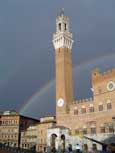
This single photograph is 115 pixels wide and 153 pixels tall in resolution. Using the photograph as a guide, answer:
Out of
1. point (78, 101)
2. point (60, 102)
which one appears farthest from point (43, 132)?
point (78, 101)

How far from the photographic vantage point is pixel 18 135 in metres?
83.1

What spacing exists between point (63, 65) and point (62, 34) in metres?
8.31

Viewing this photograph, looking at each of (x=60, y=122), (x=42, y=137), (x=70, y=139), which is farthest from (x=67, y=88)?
(x=42, y=137)

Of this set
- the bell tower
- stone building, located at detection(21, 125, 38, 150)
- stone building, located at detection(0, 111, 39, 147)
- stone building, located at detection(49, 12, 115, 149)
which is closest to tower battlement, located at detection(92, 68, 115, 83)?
stone building, located at detection(49, 12, 115, 149)

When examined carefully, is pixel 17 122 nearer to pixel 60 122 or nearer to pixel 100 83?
pixel 60 122

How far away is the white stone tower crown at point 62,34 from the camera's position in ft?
227

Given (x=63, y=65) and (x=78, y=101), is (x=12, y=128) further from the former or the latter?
(x=78, y=101)

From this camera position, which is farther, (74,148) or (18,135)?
(18,135)

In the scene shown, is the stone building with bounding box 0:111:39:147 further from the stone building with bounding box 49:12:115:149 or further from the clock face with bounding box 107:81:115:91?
the clock face with bounding box 107:81:115:91

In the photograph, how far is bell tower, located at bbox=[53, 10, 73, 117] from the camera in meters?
64.6

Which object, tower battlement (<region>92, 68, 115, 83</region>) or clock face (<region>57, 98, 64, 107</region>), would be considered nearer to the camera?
tower battlement (<region>92, 68, 115, 83</region>)

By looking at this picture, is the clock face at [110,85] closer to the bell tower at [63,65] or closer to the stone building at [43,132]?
the bell tower at [63,65]

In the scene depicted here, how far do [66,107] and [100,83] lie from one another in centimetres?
1104

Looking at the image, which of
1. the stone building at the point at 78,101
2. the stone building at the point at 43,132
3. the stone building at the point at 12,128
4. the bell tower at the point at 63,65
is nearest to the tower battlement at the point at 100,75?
the stone building at the point at 78,101
